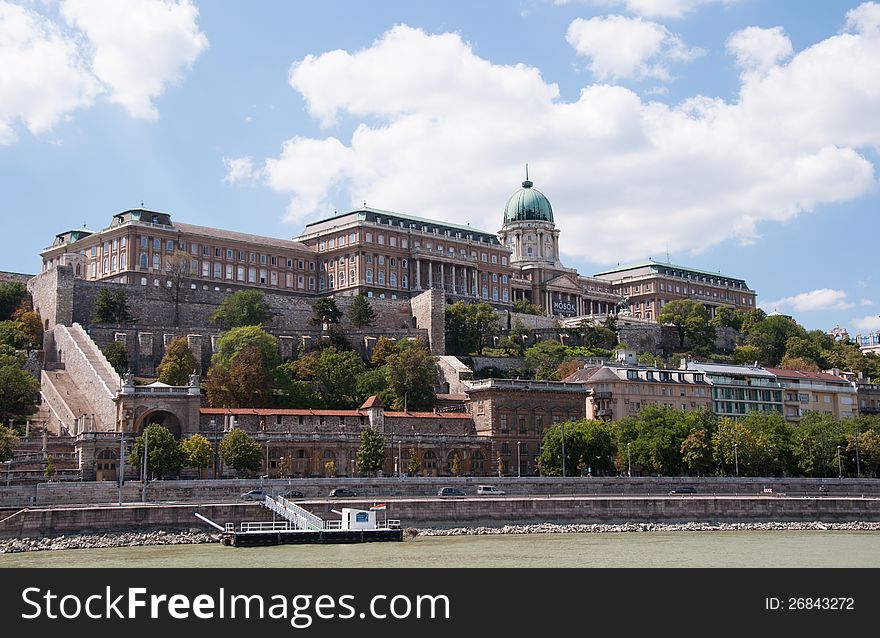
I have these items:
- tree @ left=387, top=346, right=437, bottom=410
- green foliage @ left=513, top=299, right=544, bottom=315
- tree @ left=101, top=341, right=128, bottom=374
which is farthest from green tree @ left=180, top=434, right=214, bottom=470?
green foliage @ left=513, top=299, right=544, bottom=315

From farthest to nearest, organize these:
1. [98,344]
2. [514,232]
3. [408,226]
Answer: [514,232] → [408,226] → [98,344]

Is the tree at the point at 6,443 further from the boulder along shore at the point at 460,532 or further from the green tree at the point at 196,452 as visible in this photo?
the boulder along shore at the point at 460,532

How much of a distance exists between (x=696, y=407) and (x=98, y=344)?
52.6m

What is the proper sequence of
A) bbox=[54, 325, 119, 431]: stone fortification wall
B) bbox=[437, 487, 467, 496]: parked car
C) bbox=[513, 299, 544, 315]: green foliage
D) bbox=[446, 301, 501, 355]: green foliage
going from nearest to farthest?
bbox=[437, 487, 467, 496]: parked car
bbox=[54, 325, 119, 431]: stone fortification wall
bbox=[446, 301, 501, 355]: green foliage
bbox=[513, 299, 544, 315]: green foliage

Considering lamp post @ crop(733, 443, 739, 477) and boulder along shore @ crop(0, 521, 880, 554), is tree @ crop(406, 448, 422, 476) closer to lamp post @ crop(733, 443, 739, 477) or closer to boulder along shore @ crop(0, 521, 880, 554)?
boulder along shore @ crop(0, 521, 880, 554)

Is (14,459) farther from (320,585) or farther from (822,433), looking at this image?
(822,433)

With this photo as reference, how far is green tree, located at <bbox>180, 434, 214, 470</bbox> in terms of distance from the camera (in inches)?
3132

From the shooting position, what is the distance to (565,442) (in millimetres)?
88688

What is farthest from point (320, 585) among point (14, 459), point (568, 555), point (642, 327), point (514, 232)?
point (514, 232)

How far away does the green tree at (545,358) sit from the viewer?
11744 centimetres

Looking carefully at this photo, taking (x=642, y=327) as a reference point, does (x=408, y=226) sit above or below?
above

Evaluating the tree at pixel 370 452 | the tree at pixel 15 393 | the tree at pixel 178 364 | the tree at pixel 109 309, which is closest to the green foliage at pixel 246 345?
the tree at pixel 178 364

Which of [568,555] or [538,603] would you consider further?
[568,555]

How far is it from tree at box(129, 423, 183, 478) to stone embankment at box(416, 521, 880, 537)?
19.2m
